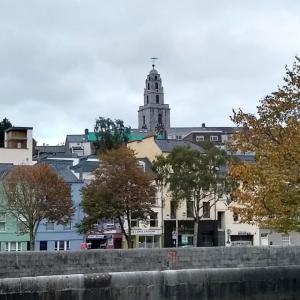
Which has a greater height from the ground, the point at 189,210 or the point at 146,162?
the point at 146,162

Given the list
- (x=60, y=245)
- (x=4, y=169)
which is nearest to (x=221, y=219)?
(x=60, y=245)

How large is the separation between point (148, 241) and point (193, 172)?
11331mm

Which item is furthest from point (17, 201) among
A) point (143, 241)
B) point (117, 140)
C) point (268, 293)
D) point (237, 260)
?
point (117, 140)

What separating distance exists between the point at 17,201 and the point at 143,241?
1568 centimetres

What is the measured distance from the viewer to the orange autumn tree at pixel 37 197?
5634 centimetres

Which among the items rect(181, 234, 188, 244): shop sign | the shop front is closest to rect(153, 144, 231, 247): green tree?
the shop front

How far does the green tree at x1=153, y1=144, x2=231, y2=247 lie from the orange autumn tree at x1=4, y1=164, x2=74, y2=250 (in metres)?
9.27

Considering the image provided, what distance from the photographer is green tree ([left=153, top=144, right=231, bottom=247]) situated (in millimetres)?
59438

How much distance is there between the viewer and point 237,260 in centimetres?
3184

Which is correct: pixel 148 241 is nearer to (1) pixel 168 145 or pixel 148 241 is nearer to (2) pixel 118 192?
(1) pixel 168 145

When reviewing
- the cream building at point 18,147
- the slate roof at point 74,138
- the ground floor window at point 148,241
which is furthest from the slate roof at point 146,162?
the slate roof at point 74,138

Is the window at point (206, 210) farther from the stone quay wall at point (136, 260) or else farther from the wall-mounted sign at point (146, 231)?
the stone quay wall at point (136, 260)

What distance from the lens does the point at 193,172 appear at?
60.1 metres

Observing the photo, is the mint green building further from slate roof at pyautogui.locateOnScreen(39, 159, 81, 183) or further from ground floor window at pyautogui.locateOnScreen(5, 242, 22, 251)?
slate roof at pyautogui.locateOnScreen(39, 159, 81, 183)
